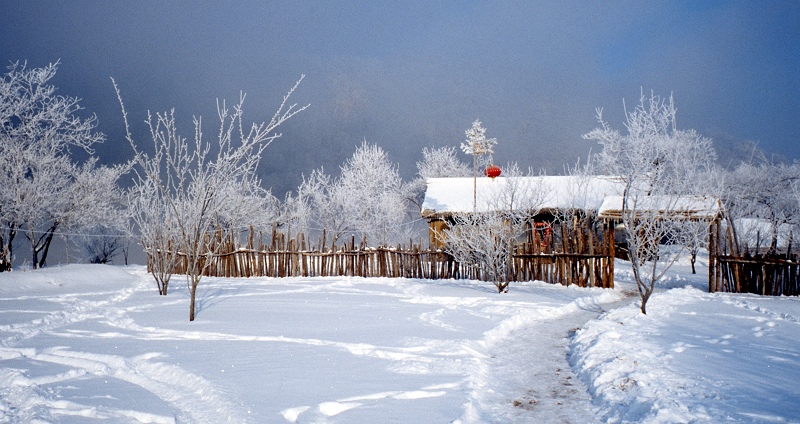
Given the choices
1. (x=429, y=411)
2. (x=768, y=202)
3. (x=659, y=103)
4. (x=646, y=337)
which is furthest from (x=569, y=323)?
(x=768, y=202)

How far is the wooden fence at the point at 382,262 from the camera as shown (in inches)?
568

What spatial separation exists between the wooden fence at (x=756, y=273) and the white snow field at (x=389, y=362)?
3.11 metres

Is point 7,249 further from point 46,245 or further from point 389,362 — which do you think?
point 389,362

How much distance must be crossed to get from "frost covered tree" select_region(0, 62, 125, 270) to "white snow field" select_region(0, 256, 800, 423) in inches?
251

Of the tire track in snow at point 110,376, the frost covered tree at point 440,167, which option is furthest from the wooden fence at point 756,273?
the frost covered tree at point 440,167

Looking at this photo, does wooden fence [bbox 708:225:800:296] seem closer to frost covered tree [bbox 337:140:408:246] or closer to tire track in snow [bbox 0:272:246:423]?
tire track in snow [bbox 0:272:246:423]

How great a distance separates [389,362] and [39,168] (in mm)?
16052

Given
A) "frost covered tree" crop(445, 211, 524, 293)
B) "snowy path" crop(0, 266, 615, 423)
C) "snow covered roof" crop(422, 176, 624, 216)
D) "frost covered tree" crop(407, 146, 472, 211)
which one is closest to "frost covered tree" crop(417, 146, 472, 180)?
"frost covered tree" crop(407, 146, 472, 211)

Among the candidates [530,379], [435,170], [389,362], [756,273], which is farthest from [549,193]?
[435,170]

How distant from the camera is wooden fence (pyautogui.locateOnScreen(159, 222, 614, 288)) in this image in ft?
47.3

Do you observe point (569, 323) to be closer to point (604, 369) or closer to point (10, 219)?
point (604, 369)

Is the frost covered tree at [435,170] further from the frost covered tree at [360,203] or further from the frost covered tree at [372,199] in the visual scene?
the frost covered tree at [372,199]

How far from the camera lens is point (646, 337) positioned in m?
6.89

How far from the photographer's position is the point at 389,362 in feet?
17.8
